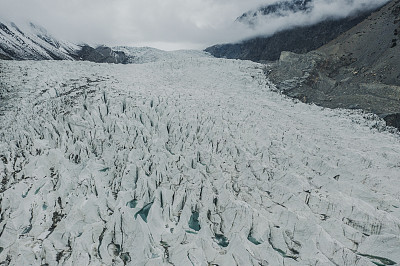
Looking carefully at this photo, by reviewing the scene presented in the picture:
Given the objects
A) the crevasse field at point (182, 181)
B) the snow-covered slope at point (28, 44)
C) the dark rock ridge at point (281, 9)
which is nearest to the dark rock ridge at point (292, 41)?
the dark rock ridge at point (281, 9)

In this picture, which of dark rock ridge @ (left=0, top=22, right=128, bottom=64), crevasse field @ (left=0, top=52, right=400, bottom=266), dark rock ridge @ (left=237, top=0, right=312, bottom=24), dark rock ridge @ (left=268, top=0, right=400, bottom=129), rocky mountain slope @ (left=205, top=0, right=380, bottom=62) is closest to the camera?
crevasse field @ (left=0, top=52, right=400, bottom=266)

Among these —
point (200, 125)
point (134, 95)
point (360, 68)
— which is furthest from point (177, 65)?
point (360, 68)

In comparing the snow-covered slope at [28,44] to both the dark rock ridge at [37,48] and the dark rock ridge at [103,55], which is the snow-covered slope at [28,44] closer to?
the dark rock ridge at [37,48]

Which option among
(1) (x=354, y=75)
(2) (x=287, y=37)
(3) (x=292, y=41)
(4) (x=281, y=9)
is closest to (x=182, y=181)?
(1) (x=354, y=75)

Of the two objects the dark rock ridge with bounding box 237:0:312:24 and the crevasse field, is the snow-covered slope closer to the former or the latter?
Result: the crevasse field

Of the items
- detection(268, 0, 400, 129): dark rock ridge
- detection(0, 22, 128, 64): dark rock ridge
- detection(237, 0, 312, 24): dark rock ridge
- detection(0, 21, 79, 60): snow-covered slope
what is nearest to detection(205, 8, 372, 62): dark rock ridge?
detection(237, 0, 312, 24): dark rock ridge

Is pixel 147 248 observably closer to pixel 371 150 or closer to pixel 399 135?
pixel 371 150
